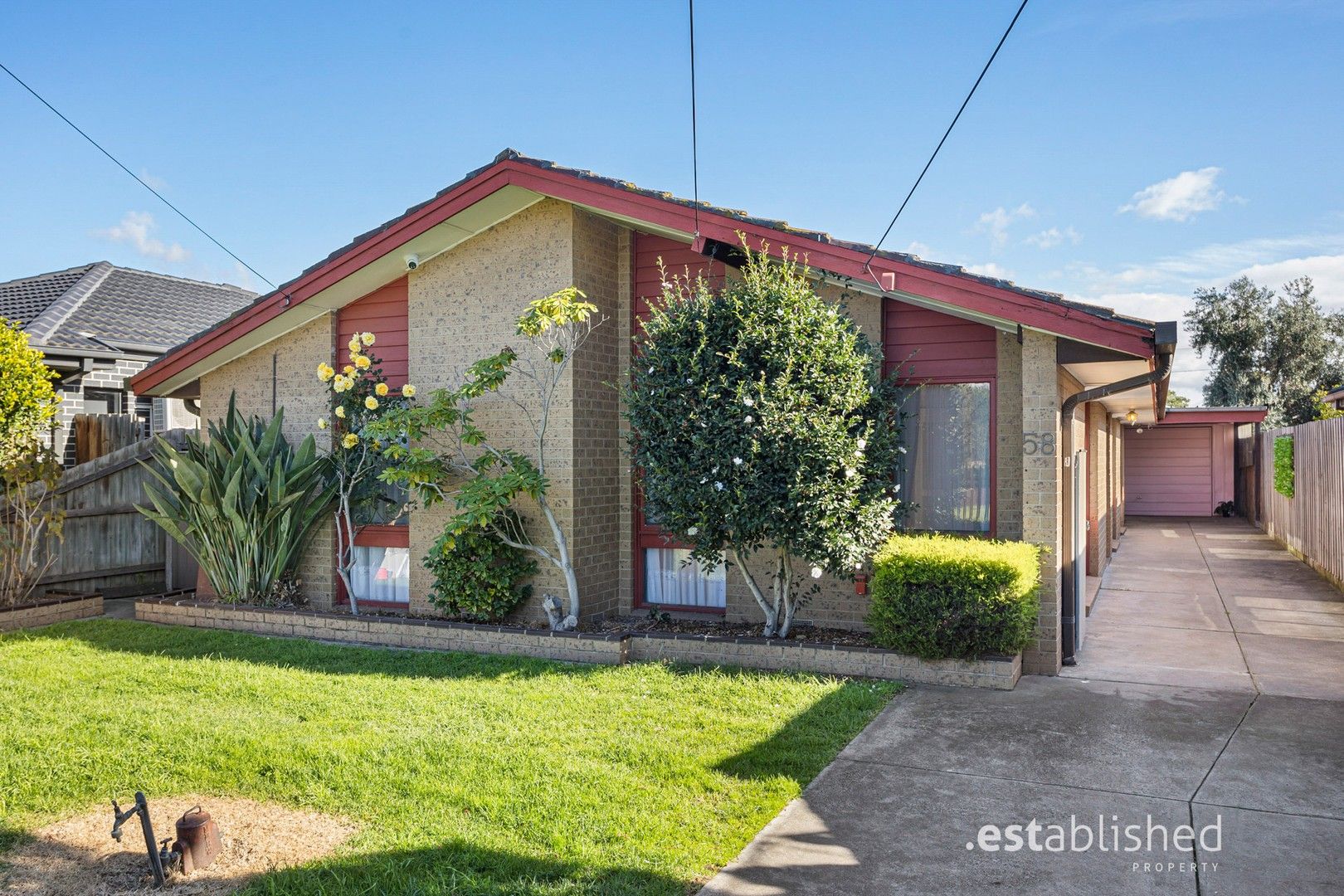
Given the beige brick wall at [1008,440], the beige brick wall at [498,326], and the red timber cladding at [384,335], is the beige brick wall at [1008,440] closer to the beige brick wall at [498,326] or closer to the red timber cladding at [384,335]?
the beige brick wall at [498,326]

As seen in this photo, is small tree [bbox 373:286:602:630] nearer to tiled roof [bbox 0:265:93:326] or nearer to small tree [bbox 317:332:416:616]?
small tree [bbox 317:332:416:616]

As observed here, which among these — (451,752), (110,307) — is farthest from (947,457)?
(110,307)

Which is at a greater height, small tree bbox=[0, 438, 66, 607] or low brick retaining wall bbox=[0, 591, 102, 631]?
small tree bbox=[0, 438, 66, 607]

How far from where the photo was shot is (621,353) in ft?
33.2

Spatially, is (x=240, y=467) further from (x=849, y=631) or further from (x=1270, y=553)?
(x=1270, y=553)

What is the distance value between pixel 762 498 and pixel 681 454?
32.3 inches

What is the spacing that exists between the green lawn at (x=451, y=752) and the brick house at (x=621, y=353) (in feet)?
6.25

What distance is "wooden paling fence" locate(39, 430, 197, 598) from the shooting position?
476 inches

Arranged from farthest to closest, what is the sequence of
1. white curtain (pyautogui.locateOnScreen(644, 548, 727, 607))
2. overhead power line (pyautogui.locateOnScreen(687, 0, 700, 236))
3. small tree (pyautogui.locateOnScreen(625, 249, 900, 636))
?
white curtain (pyautogui.locateOnScreen(644, 548, 727, 607))
small tree (pyautogui.locateOnScreen(625, 249, 900, 636))
overhead power line (pyautogui.locateOnScreen(687, 0, 700, 236))

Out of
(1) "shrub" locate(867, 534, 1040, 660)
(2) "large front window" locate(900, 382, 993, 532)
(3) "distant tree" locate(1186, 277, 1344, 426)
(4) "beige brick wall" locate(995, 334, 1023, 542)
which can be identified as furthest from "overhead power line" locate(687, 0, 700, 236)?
(3) "distant tree" locate(1186, 277, 1344, 426)

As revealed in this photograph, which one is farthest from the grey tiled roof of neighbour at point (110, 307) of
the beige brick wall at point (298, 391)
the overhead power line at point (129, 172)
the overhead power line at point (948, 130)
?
the overhead power line at point (948, 130)

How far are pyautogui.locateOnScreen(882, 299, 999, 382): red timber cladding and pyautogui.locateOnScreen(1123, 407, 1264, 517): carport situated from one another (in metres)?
20.2

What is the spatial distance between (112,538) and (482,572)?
6.54 meters

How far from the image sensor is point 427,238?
32.2 ft
